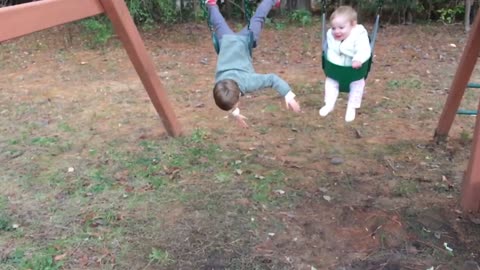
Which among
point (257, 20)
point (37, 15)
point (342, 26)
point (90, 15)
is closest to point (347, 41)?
point (342, 26)

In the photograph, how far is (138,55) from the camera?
4.10 m

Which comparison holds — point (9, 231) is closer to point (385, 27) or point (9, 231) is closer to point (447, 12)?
point (385, 27)

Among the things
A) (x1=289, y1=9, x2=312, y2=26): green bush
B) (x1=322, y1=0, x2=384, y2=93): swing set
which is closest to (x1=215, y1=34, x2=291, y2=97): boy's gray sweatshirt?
(x1=322, y1=0, x2=384, y2=93): swing set

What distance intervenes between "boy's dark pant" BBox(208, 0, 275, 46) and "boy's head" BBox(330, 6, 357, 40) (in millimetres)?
463

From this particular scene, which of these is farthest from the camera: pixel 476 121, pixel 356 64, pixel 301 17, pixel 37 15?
pixel 301 17

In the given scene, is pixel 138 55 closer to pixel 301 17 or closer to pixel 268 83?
pixel 268 83

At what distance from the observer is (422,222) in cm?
340

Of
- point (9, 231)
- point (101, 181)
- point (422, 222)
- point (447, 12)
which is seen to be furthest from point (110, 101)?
point (447, 12)

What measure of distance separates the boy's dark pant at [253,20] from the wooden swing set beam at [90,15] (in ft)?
2.26

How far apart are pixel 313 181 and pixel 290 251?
911 millimetres

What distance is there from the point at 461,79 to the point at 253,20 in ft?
5.41

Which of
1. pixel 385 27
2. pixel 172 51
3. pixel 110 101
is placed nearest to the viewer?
pixel 110 101

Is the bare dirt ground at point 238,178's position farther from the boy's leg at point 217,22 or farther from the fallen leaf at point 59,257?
the boy's leg at point 217,22

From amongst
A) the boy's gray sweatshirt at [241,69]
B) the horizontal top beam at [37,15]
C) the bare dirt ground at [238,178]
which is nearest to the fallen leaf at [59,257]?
the bare dirt ground at [238,178]
